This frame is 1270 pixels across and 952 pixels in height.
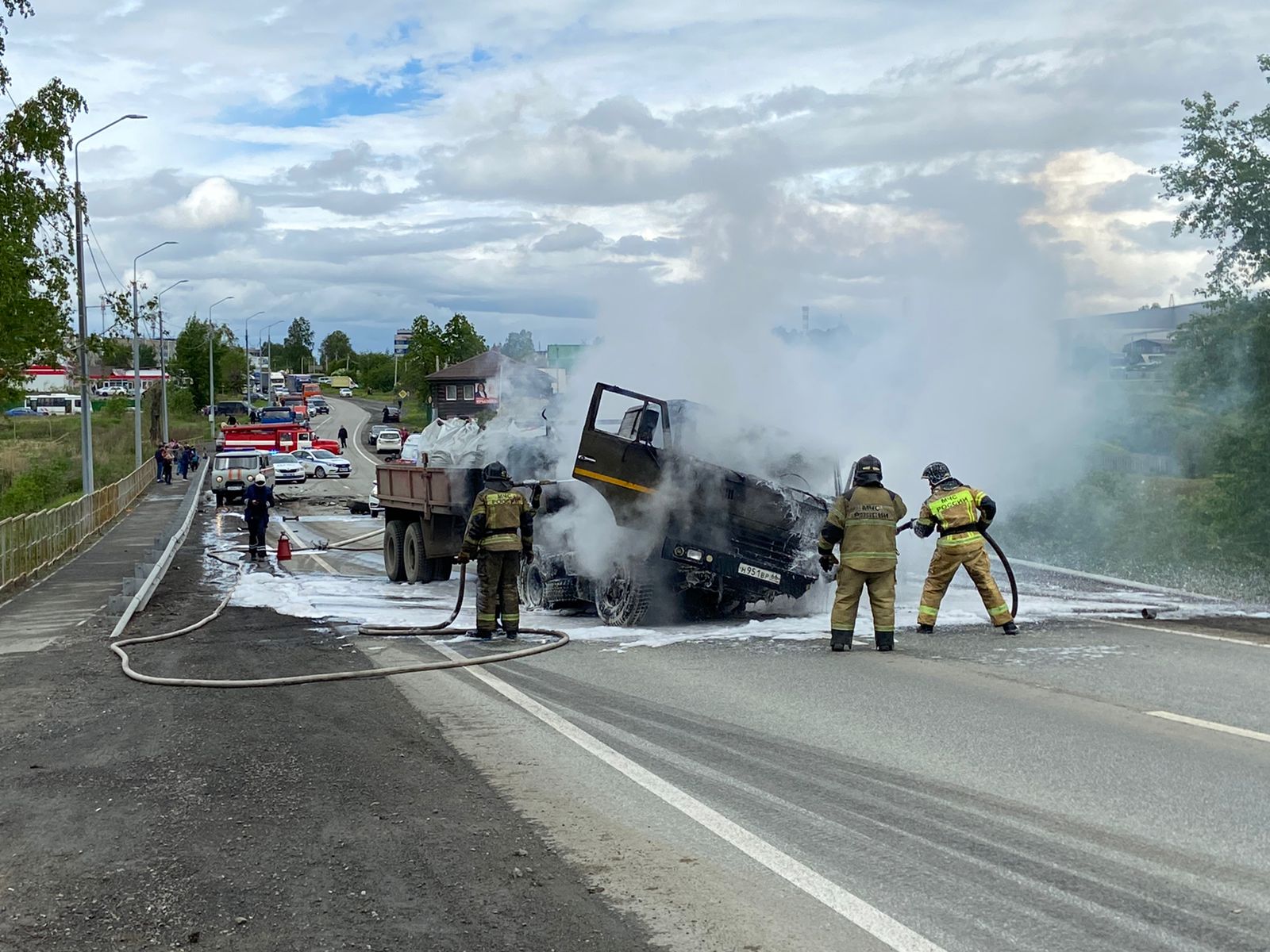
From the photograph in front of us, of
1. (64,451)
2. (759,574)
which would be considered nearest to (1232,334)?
(759,574)

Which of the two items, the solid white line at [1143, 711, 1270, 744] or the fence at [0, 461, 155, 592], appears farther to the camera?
the fence at [0, 461, 155, 592]

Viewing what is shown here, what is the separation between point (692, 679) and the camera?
9180 mm

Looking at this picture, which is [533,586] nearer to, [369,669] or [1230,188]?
[369,669]

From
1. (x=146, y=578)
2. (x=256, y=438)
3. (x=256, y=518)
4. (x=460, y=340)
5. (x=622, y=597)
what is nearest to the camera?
(x=622, y=597)

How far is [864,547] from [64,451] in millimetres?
63627

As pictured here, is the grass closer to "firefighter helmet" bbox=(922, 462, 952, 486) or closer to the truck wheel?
the truck wheel

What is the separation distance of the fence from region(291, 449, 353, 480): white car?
17846 millimetres

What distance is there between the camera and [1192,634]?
35.1 ft

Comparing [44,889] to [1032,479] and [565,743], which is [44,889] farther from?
[1032,479]

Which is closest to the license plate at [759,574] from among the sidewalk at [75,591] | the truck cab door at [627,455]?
the truck cab door at [627,455]

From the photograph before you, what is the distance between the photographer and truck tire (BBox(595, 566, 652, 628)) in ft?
39.6

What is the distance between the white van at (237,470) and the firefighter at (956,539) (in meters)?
33.3

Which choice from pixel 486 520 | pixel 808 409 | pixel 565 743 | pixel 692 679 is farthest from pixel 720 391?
pixel 565 743

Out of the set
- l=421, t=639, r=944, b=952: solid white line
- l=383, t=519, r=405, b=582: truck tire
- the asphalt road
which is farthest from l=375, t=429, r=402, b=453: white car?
l=421, t=639, r=944, b=952: solid white line
